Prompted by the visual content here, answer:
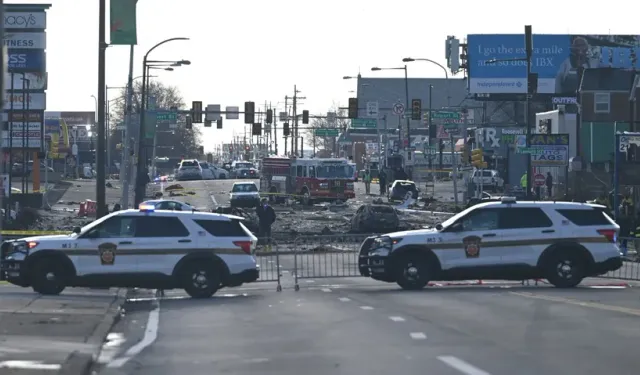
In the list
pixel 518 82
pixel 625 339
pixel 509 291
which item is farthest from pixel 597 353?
pixel 518 82

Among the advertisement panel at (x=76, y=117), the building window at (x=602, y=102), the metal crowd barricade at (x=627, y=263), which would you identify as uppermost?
the advertisement panel at (x=76, y=117)

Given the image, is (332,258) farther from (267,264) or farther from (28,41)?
(28,41)

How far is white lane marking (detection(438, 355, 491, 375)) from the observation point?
11609mm

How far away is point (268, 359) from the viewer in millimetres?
13070

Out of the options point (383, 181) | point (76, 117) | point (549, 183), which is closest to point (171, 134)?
point (76, 117)

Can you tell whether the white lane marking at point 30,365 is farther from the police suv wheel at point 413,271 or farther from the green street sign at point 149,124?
the green street sign at point 149,124

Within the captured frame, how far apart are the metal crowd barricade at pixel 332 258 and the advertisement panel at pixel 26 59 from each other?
35.2 metres

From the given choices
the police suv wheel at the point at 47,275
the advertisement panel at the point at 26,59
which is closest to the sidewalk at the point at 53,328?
the police suv wheel at the point at 47,275

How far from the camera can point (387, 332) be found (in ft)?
51.0

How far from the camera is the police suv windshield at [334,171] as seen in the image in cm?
6575

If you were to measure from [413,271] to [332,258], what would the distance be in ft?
24.2

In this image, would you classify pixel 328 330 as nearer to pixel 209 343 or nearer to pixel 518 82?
pixel 209 343

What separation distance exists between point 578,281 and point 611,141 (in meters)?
49.4

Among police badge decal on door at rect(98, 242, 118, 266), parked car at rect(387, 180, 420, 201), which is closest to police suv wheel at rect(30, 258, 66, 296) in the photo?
police badge decal on door at rect(98, 242, 118, 266)
